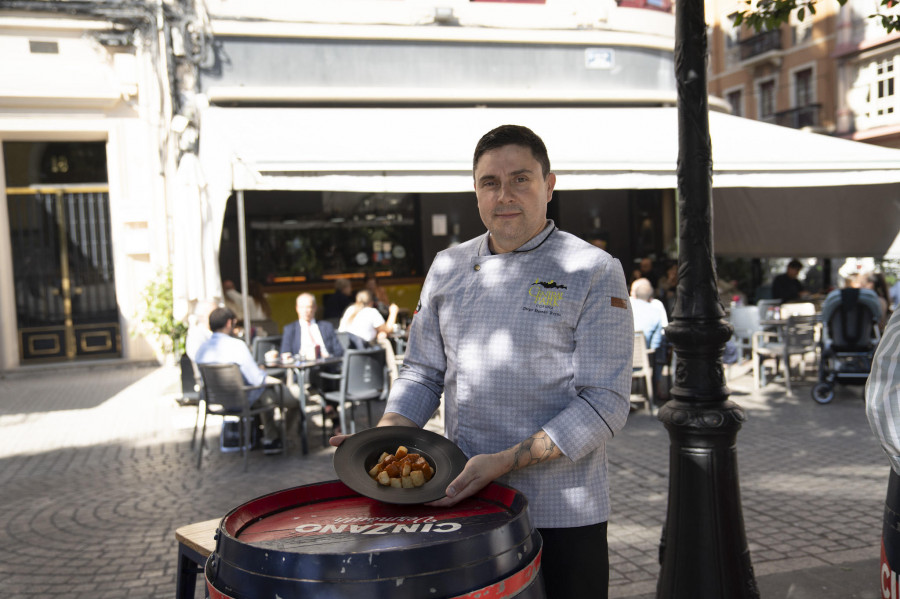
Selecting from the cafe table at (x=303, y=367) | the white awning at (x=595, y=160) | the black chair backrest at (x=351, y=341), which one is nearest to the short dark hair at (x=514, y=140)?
the cafe table at (x=303, y=367)

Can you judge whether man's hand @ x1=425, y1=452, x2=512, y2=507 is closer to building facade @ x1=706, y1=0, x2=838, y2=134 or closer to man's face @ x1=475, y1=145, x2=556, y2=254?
man's face @ x1=475, y1=145, x2=556, y2=254

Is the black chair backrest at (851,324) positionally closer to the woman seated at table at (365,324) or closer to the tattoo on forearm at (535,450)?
the woman seated at table at (365,324)

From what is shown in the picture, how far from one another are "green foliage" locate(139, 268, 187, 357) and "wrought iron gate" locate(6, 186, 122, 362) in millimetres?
2119

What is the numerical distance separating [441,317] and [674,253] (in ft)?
48.3

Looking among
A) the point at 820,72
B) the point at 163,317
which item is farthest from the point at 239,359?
the point at 820,72

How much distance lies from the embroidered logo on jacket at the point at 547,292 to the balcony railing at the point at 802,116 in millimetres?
31499

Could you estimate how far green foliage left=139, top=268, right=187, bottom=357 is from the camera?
10.6 metres

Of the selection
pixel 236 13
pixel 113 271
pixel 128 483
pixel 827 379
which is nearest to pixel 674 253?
pixel 827 379

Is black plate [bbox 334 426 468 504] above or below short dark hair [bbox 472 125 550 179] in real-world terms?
below

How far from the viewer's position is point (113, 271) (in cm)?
1330

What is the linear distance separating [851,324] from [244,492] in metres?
6.52

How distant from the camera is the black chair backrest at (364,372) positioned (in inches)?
285

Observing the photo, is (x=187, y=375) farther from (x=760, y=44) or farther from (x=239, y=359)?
(x=760, y=44)

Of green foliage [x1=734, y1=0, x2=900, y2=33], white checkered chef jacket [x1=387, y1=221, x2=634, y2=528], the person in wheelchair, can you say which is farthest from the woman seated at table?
white checkered chef jacket [x1=387, y1=221, x2=634, y2=528]
